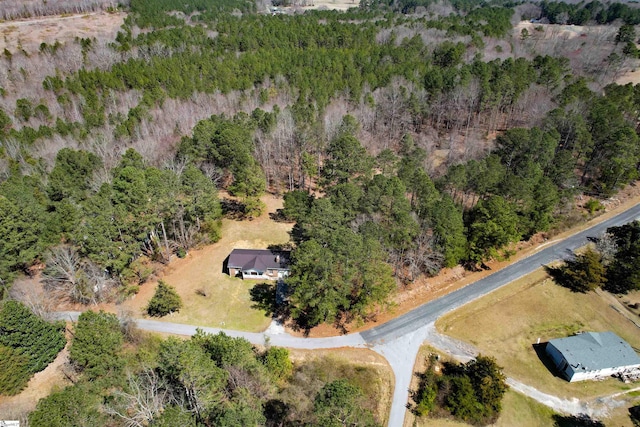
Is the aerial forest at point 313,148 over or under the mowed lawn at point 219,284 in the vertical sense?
over

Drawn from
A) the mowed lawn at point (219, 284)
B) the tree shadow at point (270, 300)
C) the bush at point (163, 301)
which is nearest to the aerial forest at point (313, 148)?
the tree shadow at point (270, 300)

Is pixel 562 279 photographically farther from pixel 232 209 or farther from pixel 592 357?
pixel 232 209

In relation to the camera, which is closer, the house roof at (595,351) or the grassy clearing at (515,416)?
the grassy clearing at (515,416)

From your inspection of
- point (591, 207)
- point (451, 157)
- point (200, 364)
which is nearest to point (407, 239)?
point (200, 364)

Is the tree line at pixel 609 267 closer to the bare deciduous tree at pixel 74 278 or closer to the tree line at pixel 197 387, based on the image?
the tree line at pixel 197 387

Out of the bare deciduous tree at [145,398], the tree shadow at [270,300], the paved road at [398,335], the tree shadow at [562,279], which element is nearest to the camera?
the bare deciduous tree at [145,398]

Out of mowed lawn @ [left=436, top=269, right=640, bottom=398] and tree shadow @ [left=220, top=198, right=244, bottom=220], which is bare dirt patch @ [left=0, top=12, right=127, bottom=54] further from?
mowed lawn @ [left=436, top=269, right=640, bottom=398]

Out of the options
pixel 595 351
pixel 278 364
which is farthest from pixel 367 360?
pixel 595 351

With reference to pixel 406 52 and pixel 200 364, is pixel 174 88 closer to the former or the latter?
pixel 406 52
